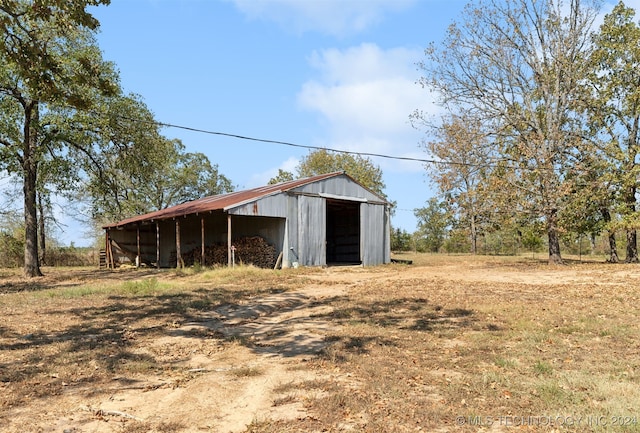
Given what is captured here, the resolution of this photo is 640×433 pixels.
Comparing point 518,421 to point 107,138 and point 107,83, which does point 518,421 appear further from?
point 107,138

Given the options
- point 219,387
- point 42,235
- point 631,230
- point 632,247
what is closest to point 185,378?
point 219,387

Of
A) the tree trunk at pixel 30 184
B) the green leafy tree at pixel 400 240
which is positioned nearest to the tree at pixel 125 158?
the tree trunk at pixel 30 184

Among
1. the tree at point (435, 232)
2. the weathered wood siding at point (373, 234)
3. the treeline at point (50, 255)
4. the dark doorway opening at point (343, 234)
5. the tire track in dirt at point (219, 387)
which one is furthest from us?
Answer: the tree at point (435, 232)

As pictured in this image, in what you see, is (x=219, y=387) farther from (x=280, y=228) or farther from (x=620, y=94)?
(x=620, y=94)

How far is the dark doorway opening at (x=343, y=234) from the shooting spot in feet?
88.3

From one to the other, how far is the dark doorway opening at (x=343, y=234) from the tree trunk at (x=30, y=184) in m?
14.6

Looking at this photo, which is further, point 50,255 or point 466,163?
point 50,255

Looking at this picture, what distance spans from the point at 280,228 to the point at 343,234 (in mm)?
8667

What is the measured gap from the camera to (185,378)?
16.8 ft

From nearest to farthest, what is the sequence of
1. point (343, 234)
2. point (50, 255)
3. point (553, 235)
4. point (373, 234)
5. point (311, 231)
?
point (311, 231), point (553, 235), point (373, 234), point (343, 234), point (50, 255)

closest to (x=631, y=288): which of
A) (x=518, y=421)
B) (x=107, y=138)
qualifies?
(x=518, y=421)

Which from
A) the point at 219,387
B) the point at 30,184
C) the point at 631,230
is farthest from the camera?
the point at 631,230

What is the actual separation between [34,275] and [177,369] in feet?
56.3

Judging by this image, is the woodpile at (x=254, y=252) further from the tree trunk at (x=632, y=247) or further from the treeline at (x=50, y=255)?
the tree trunk at (x=632, y=247)
